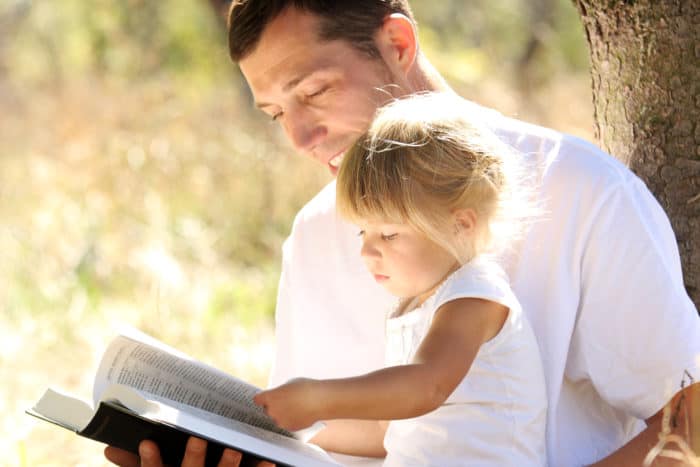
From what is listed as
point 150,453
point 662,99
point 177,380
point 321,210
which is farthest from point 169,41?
point 150,453

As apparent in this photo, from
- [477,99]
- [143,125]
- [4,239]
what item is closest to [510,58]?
[477,99]

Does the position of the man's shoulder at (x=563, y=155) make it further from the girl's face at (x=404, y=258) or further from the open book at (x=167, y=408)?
the open book at (x=167, y=408)

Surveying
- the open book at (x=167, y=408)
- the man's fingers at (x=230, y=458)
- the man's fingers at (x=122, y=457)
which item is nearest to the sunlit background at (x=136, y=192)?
Result: the man's fingers at (x=122, y=457)

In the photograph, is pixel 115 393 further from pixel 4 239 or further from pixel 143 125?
pixel 143 125

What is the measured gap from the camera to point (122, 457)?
7.84 feet

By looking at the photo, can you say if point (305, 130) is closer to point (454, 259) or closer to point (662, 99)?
point (454, 259)

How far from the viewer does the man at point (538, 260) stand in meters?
2.36

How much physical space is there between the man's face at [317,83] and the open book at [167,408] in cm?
79

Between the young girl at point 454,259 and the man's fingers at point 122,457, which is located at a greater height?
the young girl at point 454,259

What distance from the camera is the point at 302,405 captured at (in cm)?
201

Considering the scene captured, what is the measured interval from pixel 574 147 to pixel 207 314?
3.19 meters

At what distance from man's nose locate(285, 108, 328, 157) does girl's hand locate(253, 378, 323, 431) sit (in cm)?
101

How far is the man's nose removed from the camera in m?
2.90

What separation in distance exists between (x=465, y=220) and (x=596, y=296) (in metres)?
0.38
